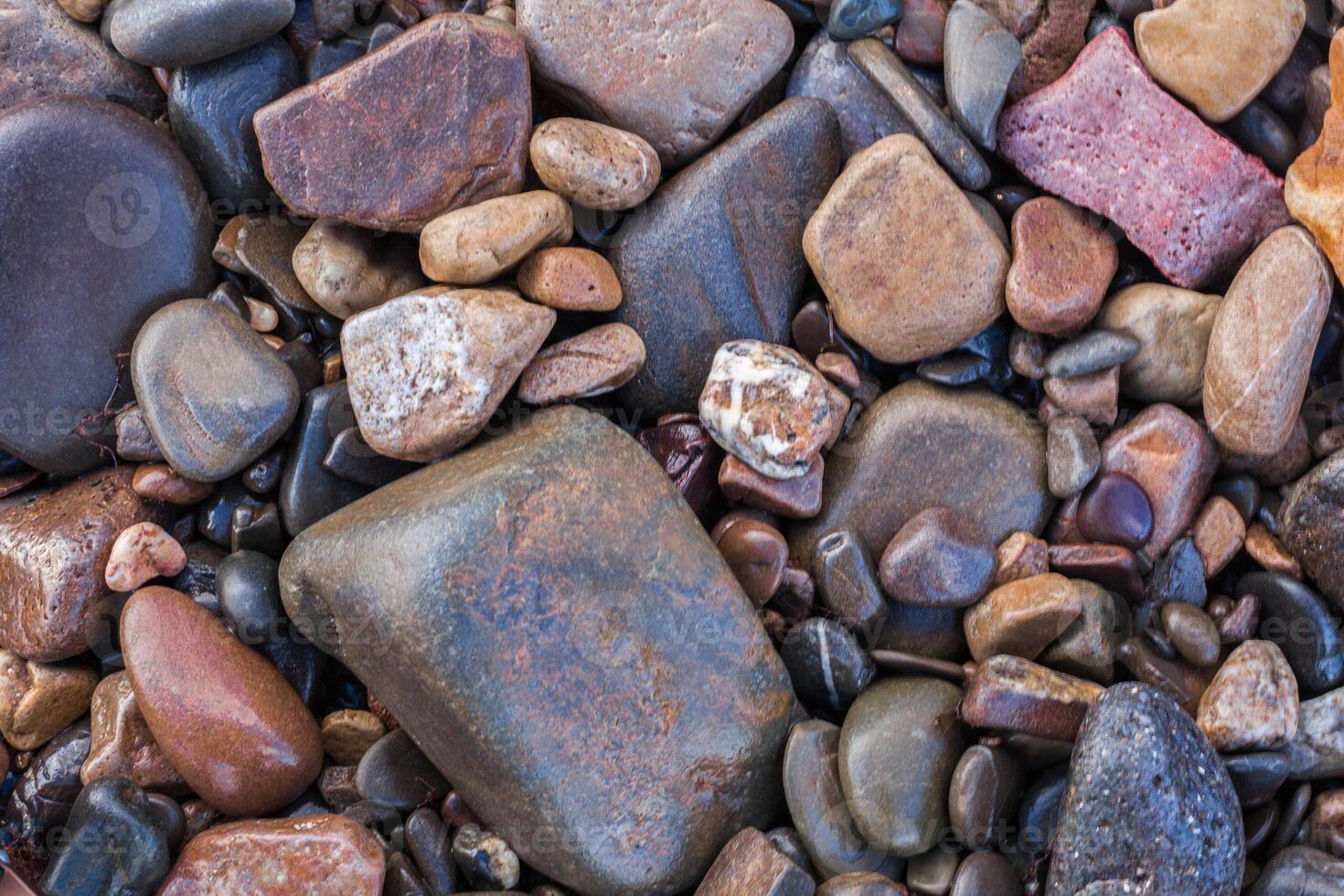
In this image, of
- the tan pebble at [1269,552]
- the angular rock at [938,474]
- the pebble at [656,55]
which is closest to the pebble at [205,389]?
the pebble at [656,55]

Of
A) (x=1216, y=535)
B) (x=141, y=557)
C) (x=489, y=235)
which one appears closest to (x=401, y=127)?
(x=489, y=235)

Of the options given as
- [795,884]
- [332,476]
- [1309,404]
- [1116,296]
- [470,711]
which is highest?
[1116,296]

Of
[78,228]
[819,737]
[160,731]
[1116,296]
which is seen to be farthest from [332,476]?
[1116,296]

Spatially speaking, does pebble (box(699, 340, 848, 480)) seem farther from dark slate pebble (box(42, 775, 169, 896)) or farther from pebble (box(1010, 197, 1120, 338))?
dark slate pebble (box(42, 775, 169, 896))

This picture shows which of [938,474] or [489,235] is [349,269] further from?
[938,474]

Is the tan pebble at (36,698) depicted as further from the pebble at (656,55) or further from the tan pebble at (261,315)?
the pebble at (656,55)

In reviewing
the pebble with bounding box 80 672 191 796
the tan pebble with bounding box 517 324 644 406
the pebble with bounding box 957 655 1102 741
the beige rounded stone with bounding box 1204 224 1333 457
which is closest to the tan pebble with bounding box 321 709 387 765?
the pebble with bounding box 80 672 191 796

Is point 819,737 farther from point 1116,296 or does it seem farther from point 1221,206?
point 1221,206
